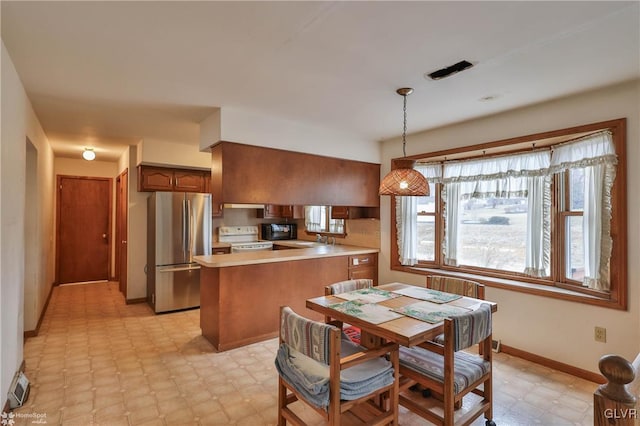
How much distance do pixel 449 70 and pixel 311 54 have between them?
101 cm

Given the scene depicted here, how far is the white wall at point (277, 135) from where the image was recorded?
324 cm

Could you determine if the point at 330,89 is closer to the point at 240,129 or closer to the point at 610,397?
the point at 240,129

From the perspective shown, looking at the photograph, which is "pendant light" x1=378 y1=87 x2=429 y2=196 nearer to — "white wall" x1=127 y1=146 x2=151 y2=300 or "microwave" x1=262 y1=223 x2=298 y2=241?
"microwave" x1=262 y1=223 x2=298 y2=241

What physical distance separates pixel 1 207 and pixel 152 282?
109 inches

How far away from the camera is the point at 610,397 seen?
93cm

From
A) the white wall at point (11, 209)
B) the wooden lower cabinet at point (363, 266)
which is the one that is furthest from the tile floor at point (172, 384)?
the wooden lower cabinet at point (363, 266)

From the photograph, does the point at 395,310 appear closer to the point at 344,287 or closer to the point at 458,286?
the point at 344,287

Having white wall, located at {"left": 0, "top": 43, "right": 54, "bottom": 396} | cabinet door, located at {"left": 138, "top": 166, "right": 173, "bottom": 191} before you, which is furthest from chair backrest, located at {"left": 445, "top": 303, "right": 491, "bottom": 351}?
cabinet door, located at {"left": 138, "top": 166, "right": 173, "bottom": 191}

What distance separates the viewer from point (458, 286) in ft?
9.20

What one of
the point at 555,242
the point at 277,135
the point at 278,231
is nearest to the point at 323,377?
the point at 277,135

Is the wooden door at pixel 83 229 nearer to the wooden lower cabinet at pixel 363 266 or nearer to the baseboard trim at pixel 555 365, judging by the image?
the wooden lower cabinet at pixel 363 266

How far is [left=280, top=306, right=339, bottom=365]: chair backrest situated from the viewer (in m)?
1.62

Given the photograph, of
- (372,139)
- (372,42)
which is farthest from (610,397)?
(372,139)

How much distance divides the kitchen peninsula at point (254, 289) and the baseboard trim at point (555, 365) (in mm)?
1996
